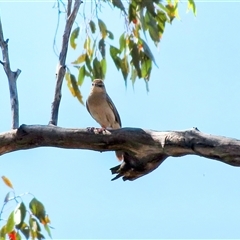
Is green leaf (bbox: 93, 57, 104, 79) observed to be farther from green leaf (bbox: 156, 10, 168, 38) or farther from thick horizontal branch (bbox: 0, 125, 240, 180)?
thick horizontal branch (bbox: 0, 125, 240, 180)

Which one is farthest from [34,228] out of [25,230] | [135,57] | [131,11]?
[131,11]

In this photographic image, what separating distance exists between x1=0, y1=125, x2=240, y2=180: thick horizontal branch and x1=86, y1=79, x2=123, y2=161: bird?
81.2 inches

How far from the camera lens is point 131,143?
3.42 metres

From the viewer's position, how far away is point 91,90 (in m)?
5.77

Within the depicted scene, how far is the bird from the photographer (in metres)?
5.64

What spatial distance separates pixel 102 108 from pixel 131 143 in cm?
225

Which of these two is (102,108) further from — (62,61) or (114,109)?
(62,61)

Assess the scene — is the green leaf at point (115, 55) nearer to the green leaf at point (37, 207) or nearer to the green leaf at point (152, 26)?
the green leaf at point (152, 26)

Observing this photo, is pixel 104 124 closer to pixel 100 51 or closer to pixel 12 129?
pixel 100 51

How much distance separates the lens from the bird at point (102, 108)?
18.5 feet

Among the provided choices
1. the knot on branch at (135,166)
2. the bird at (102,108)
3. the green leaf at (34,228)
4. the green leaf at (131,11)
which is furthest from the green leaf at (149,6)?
the bird at (102,108)

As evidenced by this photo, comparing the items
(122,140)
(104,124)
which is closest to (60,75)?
(122,140)

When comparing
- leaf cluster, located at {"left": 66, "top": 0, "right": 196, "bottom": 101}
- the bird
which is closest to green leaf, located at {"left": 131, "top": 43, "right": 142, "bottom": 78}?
leaf cluster, located at {"left": 66, "top": 0, "right": 196, "bottom": 101}

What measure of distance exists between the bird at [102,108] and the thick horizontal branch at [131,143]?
2063 mm
